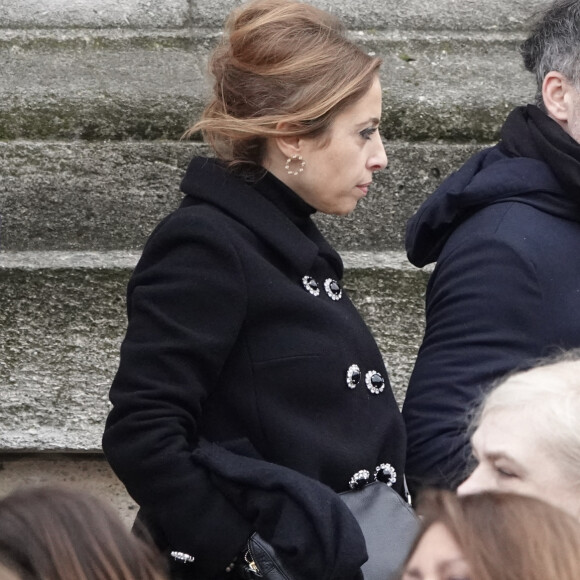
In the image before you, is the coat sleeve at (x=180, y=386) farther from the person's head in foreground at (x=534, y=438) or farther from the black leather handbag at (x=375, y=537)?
the person's head in foreground at (x=534, y=438)

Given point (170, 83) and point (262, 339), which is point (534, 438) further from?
point (170, 83)

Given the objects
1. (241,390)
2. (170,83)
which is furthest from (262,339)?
(170,83)

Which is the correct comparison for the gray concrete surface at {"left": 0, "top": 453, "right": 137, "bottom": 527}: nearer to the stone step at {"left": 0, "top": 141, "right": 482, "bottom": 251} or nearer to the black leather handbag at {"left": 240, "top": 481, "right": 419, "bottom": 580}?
the stone step at {"left": 0, "top": 141, "right": 482, "bottom": 251}

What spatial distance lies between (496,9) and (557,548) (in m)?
3.08

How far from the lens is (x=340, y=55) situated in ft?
6.68

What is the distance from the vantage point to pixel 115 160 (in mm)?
3426

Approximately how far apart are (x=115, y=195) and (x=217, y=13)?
2.77 ft

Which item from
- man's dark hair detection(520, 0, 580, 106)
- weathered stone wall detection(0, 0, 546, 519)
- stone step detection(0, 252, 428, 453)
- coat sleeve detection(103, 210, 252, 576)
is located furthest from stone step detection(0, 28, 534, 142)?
coat sleeve detection(103, 210, 252, 576)

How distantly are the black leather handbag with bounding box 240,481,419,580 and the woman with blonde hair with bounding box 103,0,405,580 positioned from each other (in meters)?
0.02

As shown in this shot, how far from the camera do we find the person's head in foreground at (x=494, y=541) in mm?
1161

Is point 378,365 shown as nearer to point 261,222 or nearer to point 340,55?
point 261,222

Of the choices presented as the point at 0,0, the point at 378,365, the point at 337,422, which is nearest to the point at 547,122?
the point at 378,365

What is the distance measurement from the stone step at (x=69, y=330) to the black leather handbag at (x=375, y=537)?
1374 millimetres

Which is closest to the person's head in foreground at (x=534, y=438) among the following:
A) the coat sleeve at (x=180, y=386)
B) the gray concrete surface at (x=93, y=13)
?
the coat sleeve at (x=180, y=386)
